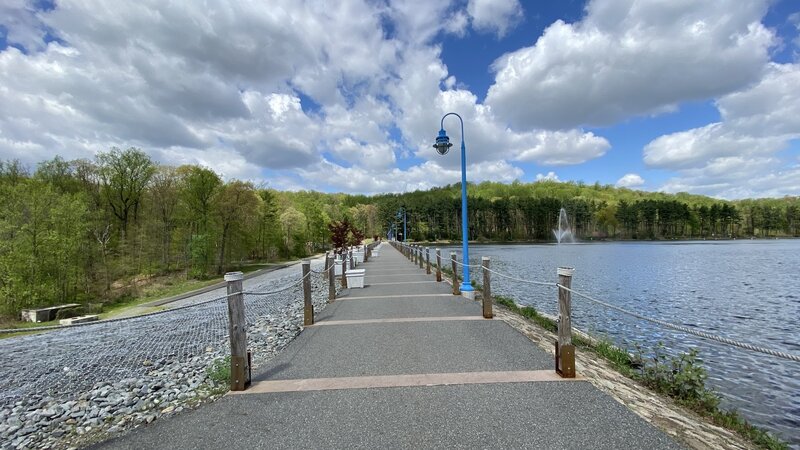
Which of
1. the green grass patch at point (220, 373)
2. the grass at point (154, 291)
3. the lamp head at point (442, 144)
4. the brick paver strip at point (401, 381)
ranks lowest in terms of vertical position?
the grass at point (154, 291)

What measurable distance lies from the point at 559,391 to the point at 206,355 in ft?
16.1

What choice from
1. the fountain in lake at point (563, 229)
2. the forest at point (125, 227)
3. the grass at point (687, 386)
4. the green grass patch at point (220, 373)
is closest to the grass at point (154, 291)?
the forest at point (125, 227)

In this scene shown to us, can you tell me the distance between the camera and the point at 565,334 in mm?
4414

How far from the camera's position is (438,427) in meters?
3.27

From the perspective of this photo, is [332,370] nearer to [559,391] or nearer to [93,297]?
[559,391]

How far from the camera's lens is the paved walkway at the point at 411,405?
10.2 feet

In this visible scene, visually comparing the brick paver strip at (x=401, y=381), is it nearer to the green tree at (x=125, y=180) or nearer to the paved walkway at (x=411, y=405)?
the paved walkway at (x=411, y=405)

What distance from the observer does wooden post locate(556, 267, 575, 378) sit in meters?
4.34

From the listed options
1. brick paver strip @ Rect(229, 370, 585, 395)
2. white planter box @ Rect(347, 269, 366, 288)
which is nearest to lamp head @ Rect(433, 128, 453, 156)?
white planter box @ Rect(347, 269, 366, 288)

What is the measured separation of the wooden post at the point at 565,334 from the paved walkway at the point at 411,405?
17cm

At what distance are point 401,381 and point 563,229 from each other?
109 metres

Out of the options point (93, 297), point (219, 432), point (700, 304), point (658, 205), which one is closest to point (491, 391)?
point (219, 432)

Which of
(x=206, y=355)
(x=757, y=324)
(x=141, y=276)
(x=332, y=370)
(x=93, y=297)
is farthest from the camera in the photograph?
(x=141, y=276)

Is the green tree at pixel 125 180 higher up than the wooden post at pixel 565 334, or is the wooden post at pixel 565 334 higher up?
the green tree at pixel 125 180
